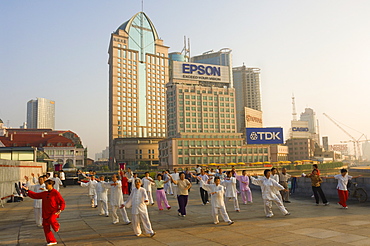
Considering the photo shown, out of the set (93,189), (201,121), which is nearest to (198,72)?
(201,121)

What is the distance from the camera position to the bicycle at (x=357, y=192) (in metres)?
15.9

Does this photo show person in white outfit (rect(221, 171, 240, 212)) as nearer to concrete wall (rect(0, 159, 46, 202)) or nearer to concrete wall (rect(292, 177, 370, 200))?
concrete wall (rect(292, 177, 370, 200))

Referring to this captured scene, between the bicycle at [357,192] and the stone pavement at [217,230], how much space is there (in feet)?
5.53

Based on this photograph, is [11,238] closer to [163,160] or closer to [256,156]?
[163,160]

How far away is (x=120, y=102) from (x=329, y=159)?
10196 centimetres

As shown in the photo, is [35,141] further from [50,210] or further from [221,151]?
[50,210]

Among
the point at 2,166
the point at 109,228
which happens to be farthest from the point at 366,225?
the point at 2,166

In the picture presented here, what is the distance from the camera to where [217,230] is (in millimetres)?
10234

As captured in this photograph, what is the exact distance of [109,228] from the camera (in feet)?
36.7

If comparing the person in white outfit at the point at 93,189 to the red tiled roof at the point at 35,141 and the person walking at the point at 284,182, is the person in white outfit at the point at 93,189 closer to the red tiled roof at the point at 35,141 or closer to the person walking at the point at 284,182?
the person walking at the point at 284,182

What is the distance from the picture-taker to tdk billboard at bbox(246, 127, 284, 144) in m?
99.1

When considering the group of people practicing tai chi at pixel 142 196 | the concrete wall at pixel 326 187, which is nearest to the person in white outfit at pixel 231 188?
the group of people practicing tai chi at pixel 142 196

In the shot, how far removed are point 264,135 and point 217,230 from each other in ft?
308

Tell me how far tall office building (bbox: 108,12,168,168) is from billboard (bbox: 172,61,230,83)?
4097 cm
